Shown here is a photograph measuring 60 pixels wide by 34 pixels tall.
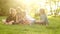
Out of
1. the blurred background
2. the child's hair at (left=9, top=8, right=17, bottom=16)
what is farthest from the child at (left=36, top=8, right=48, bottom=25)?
the child's hair at (left=9, top=8, right=17, bottom=16)

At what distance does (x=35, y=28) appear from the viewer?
1977 millimetres

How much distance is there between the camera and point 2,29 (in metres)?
2.00

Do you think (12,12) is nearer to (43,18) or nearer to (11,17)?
(11,17)

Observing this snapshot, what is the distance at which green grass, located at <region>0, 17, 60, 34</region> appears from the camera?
6.43 ft

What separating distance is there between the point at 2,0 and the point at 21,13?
0.32 m

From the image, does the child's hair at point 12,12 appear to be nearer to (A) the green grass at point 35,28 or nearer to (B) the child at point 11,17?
(B) the child at point 11,17

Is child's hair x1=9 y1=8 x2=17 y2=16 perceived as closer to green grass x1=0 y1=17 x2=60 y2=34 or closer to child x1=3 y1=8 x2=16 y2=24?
child x1=3 y1=8 x2=16 y2=24

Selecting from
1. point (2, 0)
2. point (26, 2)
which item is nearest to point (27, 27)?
point (26, 2)

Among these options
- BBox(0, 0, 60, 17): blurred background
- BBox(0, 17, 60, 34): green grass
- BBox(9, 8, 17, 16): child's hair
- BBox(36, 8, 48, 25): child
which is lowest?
BBox(0, 17, 60, 34): green grass

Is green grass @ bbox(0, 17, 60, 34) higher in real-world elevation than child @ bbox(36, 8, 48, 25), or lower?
lower

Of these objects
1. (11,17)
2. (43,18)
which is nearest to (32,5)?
(43,18)

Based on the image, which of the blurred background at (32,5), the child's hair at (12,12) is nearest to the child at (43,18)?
the blurred background at (32,5)

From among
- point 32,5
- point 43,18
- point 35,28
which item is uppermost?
point 32,5

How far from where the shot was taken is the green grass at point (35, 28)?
6.43 ft
